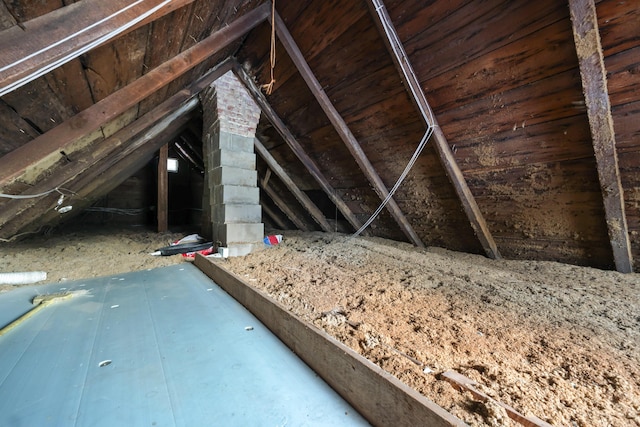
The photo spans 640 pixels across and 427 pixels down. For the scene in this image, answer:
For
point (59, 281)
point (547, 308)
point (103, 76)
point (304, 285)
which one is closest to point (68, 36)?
point (103, 76)

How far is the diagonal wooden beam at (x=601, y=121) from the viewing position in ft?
4.18

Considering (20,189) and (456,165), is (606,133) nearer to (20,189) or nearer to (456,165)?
(456,165)

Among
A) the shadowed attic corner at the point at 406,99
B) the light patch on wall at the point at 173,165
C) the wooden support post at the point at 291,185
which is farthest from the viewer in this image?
the light patch on wall at the point at 173,165

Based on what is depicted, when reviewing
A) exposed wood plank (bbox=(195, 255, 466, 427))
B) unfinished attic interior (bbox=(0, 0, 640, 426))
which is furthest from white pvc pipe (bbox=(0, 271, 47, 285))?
exposed wood plank (bbox=(195, 255, 466, 427))

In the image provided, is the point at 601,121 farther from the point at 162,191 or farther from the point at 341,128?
the point at 162,191

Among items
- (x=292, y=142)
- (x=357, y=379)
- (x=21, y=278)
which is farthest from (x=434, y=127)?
(x=21, y=278)

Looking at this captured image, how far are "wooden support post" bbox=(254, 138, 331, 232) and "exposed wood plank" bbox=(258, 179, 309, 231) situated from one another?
0.54m

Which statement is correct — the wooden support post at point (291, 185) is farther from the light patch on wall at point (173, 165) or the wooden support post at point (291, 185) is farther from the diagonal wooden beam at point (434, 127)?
the light patch on wall at point (173, 165)

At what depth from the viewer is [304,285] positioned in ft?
5.91

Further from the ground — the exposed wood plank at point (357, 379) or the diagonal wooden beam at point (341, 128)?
the diagonal wooden beam at point (341, 128)

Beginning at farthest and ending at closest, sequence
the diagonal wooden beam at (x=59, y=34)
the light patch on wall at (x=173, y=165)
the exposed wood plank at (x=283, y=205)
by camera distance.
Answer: the light patch on wall at (x=173, y=165) < the exposed wood plank at (x=283, y=205) < the diagonal wooden beam at (x=59, y=34)

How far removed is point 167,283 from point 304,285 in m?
1.10

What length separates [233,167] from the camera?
2865 mm

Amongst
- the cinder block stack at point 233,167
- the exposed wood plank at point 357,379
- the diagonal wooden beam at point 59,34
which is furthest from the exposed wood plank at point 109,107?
the exposed wood plank at point 357,379
